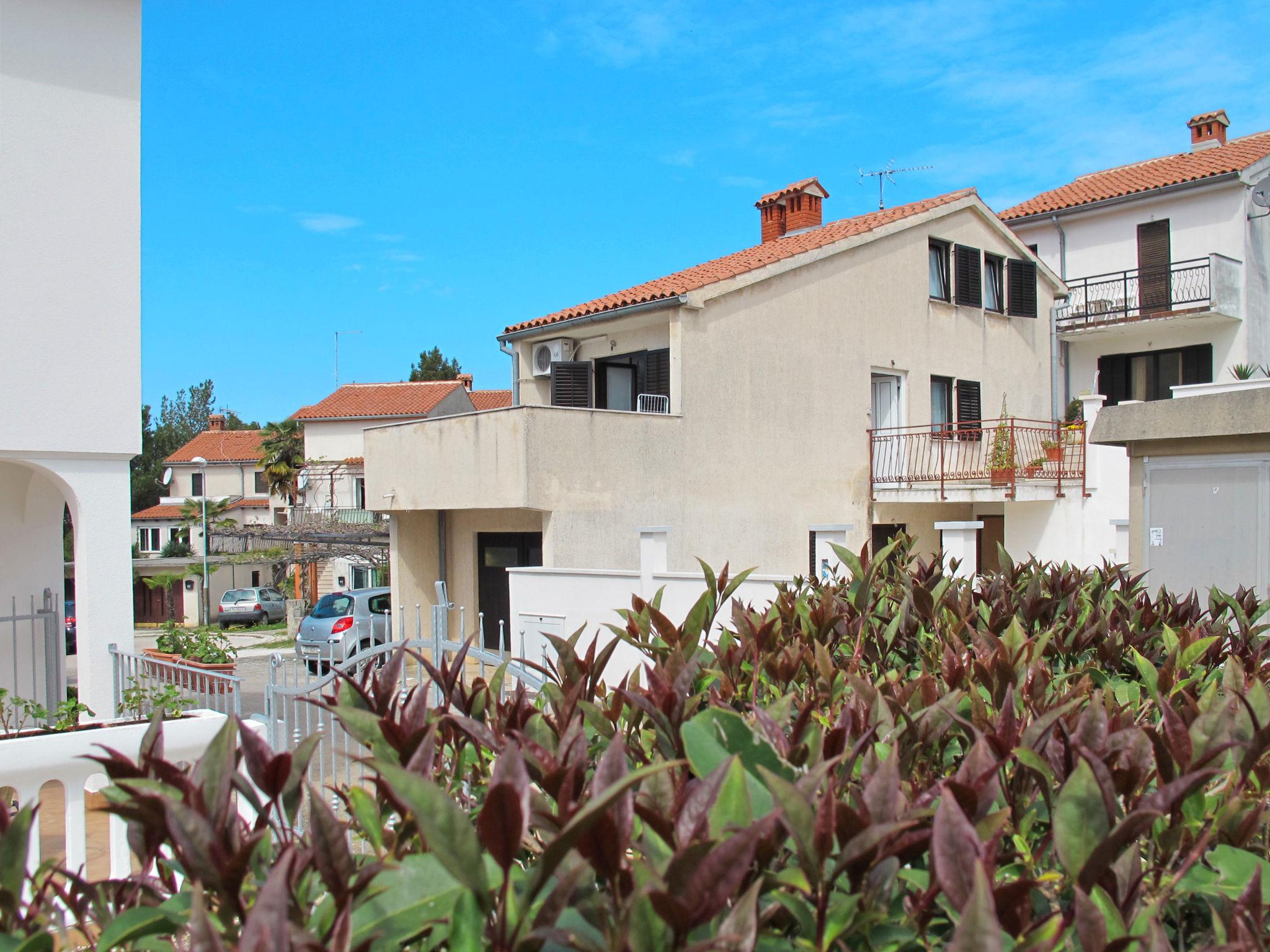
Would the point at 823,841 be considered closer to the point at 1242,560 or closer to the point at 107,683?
the point at 1242,560

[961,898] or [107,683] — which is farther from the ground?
[961,898]

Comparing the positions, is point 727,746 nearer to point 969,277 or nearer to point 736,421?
point 736,421

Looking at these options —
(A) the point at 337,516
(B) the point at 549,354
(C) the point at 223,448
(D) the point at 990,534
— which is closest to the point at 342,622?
(B) the point at 549,354

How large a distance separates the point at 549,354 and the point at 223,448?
47524 mm

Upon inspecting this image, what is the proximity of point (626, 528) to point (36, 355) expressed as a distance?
28.6ft

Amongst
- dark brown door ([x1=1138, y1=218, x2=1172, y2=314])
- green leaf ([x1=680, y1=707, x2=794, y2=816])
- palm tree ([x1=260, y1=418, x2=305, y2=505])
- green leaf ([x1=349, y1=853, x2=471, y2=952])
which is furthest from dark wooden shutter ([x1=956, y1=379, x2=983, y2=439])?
palm tree ([x1=260, y1=418, x2=305, y2=505])

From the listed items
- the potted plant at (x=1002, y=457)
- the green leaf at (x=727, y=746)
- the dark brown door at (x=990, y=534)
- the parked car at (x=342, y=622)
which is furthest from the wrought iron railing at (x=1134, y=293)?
the green leaf at (x=727, y=746)

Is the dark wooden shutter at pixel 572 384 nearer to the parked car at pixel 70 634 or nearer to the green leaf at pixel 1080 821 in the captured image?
the green leaf at pixel 1080 821

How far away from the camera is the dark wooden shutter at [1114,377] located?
74.6ft

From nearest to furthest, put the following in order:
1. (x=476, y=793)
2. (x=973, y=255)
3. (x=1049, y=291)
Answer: (x=476, y=793), (x=973, y=255), (x=1049, y=291)

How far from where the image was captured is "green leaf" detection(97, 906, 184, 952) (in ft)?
3.84

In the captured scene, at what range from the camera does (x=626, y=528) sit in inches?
595

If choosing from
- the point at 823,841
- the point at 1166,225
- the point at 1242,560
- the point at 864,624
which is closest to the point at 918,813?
Answer: the point at 823,841

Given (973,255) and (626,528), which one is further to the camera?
(973,255)
